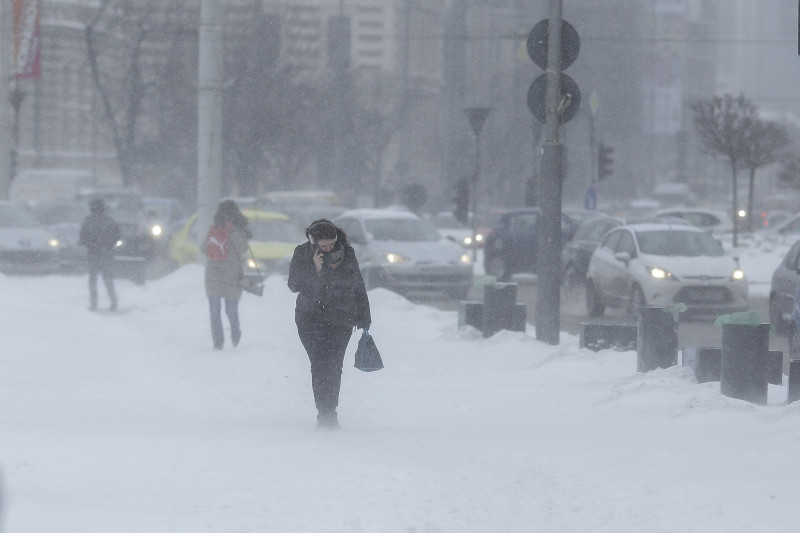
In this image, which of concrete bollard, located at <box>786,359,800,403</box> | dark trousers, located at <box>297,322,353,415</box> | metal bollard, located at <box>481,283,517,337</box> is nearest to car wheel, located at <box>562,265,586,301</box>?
metal bollard, located at <box>481,283,517,337</box>

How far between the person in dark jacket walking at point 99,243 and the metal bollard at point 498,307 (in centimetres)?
639

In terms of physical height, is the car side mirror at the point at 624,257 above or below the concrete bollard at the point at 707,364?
above

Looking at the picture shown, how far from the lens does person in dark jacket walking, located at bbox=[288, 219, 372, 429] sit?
860cm

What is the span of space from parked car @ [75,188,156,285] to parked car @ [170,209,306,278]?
29.9 inches

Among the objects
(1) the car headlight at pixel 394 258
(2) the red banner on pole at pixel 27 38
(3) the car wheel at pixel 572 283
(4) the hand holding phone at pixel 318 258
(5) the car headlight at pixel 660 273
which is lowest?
(3) the car wheel at pixel 572 283

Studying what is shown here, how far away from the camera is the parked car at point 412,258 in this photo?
899 inches

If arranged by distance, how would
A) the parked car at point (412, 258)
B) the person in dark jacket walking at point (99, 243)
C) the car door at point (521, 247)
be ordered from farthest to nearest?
the car door at point (521, 247) < the parked car at point (412, 258) < the person in dark jacket walking at point (99, 243)

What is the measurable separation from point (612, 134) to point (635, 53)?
11.9m

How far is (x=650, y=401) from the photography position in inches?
391

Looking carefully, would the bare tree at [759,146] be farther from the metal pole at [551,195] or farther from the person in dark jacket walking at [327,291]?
the person in dark jacket walking at [327,291]

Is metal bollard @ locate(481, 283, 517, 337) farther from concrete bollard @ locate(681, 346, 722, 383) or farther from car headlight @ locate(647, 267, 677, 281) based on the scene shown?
concrete bollard @ locate(681, 346, 722, 383)

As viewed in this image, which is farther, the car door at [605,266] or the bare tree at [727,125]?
the bare tree at [727,125]

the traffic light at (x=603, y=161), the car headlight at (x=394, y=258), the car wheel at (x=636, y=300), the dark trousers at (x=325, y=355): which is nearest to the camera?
the dark trousers at (x=325, y=355)

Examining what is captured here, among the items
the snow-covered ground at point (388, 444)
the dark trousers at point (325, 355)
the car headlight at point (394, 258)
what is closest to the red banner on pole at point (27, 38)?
the car headlight at point (394, 258)
